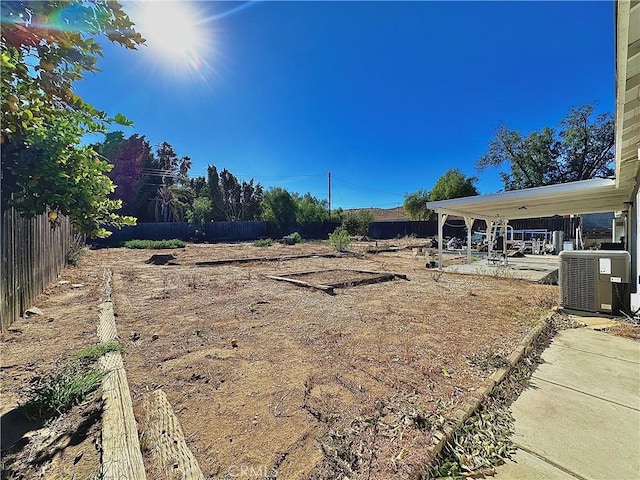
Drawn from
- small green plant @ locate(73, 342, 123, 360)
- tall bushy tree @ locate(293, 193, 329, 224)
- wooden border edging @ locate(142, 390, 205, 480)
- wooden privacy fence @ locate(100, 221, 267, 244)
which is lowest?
wooden border edging @ locate(142, 390, 205, 480)

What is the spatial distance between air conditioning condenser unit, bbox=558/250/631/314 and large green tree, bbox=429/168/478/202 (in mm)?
20337

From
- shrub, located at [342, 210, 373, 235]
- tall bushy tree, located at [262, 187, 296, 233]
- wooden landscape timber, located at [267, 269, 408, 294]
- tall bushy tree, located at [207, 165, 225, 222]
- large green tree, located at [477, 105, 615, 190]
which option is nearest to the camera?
wooden landscape timber, located at [267, 269, 408, 294]

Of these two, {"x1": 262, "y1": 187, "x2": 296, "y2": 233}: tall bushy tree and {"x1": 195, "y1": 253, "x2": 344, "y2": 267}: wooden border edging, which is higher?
{"x1": 262, "y1": 187, "x2": 296, "y2": 233}: tall bushy tree

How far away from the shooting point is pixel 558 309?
4625 mm

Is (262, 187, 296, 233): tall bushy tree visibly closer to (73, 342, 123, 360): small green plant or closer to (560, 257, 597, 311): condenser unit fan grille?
(560, 257, 597, 311): condenser unit fan grille

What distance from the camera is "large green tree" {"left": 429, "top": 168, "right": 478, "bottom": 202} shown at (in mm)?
23656

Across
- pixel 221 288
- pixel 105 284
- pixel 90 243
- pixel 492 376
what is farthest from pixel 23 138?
pixel 90 243

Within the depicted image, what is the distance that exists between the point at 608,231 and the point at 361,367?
54.7 feet

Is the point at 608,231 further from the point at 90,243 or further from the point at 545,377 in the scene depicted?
the point at 90,243

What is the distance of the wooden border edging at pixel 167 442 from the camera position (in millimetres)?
1407

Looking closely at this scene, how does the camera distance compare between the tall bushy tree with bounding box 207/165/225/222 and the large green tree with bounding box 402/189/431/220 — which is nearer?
the large green tree with bounding box 402/189/431/220

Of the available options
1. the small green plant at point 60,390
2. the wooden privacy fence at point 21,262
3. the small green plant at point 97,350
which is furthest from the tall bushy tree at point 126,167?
the small green plant at point 60,390

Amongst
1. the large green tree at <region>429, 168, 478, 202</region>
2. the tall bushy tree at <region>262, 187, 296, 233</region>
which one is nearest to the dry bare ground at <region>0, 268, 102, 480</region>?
the tall bushy tree at <region>262, 187, 296, 233</region>

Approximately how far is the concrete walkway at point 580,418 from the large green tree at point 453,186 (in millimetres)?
22614
